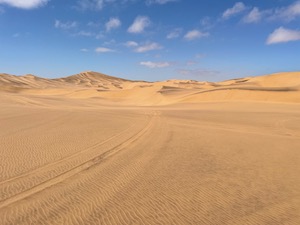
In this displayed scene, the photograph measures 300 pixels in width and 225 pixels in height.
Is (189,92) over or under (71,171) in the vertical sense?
under

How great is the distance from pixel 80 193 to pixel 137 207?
0.99 m

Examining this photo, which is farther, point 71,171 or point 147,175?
point 71,171

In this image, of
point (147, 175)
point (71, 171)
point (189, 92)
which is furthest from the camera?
point (189, 92)

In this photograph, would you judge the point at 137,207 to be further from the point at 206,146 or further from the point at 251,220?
the point at 206,146

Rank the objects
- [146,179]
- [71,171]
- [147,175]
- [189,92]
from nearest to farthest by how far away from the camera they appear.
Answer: [146,179], [147,175], [71,171], [189,92]

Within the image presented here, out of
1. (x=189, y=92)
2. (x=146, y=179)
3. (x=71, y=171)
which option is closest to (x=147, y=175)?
(x=146, y=179)

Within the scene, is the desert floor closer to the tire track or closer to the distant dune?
the tire track

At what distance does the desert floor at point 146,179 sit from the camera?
4.23m

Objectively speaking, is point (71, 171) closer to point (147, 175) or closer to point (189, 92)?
point (147, 175)

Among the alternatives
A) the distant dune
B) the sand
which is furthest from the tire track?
the distant dune

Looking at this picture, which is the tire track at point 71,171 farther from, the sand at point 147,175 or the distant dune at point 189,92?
the distant dune at point 189,92

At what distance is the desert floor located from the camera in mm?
4230

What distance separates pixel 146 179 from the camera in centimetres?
566

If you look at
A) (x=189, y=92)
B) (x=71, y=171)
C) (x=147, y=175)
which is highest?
(x=71, y=171)
